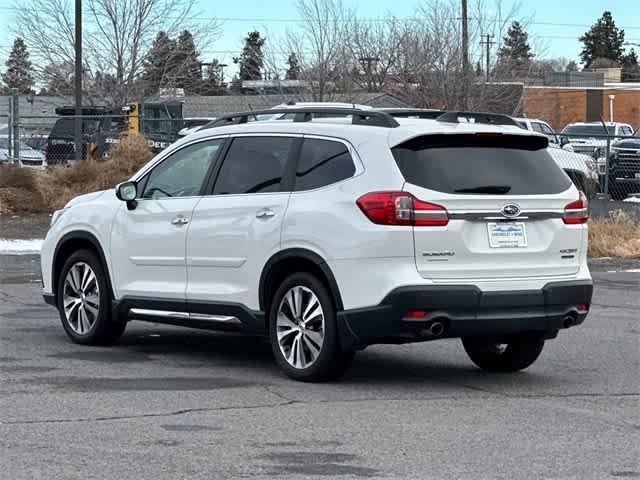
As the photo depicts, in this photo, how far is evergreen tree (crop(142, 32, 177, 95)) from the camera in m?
48.1

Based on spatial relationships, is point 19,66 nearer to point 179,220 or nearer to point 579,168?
point 579,168

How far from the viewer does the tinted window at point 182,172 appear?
10312mm

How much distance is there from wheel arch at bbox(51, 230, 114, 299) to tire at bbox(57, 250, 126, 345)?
0.06 m

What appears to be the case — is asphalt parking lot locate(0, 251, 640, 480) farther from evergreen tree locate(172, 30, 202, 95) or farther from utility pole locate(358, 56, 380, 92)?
evergreen tree locate(172, 30, 202, 95)

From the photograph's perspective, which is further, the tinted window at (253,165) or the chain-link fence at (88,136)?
the chain-link fence at (88,136)

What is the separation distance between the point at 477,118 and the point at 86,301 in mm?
3556

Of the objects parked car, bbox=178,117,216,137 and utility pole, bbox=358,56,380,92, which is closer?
Answer: parked car, bbox=178,117,216,137

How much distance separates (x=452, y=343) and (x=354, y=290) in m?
2.99

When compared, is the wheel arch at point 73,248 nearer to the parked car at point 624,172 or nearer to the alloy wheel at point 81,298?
the alloy wheel at point 81,298

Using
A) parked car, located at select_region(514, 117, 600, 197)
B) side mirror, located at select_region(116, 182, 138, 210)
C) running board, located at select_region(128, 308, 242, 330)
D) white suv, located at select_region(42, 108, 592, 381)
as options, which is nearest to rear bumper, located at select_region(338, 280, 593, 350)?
white suv, located at select_region(42, 108, 592, 381)

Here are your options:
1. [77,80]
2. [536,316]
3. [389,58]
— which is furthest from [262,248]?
[389,58]

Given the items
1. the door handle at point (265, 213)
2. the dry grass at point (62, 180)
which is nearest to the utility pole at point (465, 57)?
the dry grass at point (62, 180)

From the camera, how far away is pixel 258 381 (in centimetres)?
934

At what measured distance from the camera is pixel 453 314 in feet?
28.7
